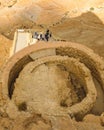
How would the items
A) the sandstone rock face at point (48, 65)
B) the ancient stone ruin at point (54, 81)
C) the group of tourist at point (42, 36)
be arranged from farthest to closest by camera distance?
the group of tourist at point (42, 36) < the ancient stone ruin at point (54, 81) < the sandstone rock face at point (48, 65)

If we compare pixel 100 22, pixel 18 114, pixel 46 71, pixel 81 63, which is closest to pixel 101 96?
pixel 81 63

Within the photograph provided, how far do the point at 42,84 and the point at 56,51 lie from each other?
29.9 inches

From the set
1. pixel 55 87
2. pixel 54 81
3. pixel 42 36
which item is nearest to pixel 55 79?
pixel 54 81

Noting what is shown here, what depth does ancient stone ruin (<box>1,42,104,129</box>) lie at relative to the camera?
447 centimetres

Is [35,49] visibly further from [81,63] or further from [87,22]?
[87,22]

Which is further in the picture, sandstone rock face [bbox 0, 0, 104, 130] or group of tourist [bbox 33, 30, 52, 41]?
group of tourist [bbox 33, 30, 52, 41]

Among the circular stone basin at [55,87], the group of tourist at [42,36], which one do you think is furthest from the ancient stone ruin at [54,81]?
the group of tourist at [42,36]

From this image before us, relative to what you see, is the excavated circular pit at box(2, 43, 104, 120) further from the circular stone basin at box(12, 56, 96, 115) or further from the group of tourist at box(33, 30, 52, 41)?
the group of tourist at box(33, 30, 52, 41)

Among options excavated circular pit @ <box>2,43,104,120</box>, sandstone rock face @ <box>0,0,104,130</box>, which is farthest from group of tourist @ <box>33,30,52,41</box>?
excavated circular pit @ <box>2,43,104,120</box>

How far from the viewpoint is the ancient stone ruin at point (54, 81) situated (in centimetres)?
447

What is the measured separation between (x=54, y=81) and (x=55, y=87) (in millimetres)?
158

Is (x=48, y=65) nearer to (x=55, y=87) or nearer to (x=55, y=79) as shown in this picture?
(x=55, y=79)

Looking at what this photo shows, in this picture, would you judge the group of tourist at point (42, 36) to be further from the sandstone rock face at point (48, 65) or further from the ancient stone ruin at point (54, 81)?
the ancient stone ruin at point (54, 81)

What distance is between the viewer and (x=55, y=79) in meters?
5.08
